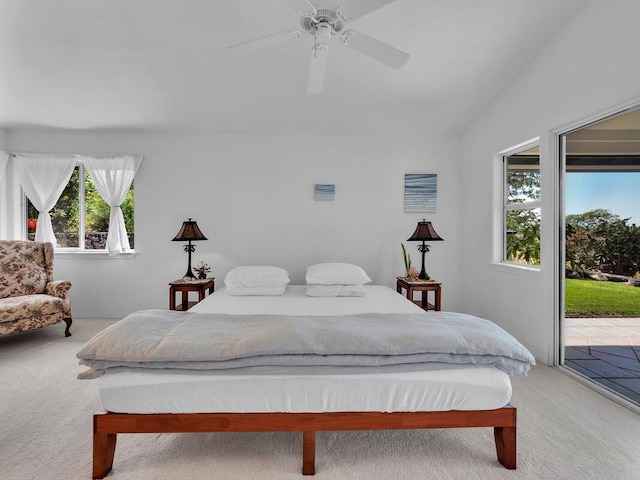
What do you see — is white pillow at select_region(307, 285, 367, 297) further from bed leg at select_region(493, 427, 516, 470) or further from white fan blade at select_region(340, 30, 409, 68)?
white fan blade at select_region(340, 30, 409, 68)

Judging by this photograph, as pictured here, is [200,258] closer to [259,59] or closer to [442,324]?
[259,59]

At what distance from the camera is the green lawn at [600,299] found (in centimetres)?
221

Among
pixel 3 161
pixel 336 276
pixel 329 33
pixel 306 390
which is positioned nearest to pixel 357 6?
pixel 329 33

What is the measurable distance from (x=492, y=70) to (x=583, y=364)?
8.55ft

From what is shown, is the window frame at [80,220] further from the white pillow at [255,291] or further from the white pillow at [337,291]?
the white pillow at [337,291]

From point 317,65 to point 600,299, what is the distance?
265 cm

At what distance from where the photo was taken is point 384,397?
1.48 m

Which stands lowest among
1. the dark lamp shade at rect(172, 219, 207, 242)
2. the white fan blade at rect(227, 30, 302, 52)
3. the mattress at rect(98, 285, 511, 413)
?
the mattress at rect(98, 285, 511, 413)

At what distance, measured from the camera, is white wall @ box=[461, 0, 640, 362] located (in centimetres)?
219

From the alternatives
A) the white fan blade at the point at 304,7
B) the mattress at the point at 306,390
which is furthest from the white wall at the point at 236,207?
the mattress at the point at 306,390

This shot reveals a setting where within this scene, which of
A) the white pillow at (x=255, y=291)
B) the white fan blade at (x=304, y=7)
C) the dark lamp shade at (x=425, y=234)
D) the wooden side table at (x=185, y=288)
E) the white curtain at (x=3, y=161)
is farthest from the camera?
the white curtain at (x=3, y=161)

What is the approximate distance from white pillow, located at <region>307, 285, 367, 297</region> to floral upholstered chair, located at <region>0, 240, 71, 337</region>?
256 cm

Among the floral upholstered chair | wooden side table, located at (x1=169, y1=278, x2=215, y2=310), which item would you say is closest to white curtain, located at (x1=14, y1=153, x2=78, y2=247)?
the floral upholstered chair

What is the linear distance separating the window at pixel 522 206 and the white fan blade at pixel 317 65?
211 cm
